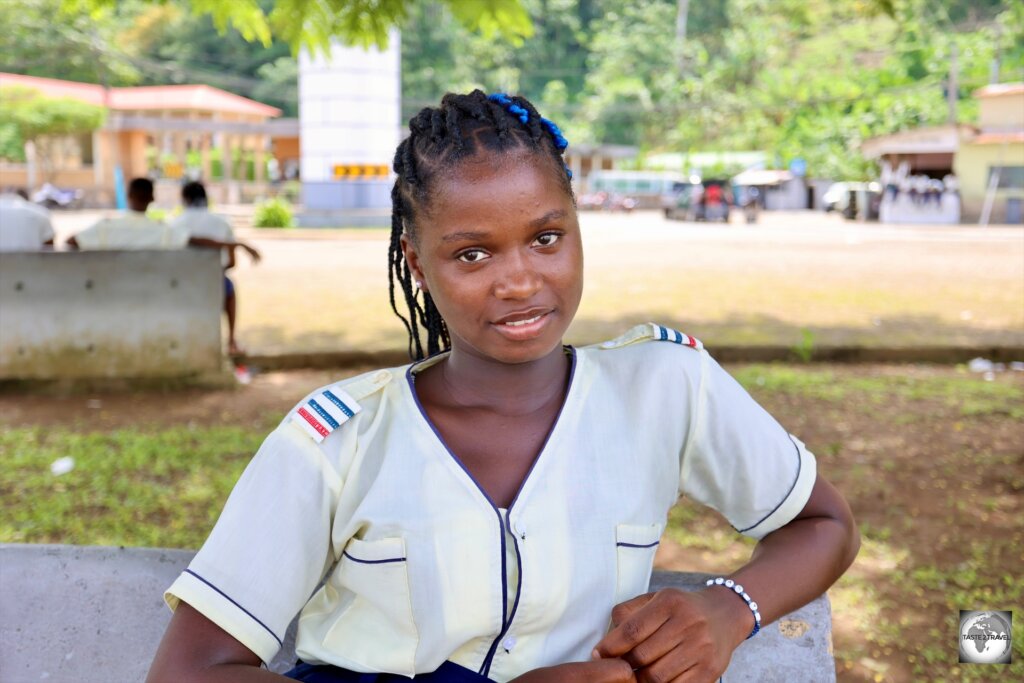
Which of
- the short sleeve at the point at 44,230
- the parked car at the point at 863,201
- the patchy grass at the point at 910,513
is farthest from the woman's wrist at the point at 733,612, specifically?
the parked car at the point at 863,201

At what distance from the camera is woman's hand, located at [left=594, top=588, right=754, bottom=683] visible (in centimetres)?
130

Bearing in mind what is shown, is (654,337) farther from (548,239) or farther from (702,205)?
(702,205)

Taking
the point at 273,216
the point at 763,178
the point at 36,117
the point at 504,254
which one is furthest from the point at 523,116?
the point at 763,178

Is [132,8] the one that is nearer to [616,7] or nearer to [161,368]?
[616,7]

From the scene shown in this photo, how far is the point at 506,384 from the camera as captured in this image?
1.54 metres

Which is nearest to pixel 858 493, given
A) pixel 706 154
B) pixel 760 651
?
pixel 760 651

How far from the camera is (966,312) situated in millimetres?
8859

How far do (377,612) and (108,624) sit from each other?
87 cm

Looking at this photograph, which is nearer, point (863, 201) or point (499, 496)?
point (499, 496)

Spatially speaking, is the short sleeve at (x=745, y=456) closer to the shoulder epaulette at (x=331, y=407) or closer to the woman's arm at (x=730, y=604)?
the woman's arm at (x=730, y=604)

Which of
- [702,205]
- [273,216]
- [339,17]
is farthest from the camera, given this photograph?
[702,205]

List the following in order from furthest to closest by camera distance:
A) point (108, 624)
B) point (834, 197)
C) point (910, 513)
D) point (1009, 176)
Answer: point (834, 197) → point (1009, 176) → point (910, 513) → point (108, 624)

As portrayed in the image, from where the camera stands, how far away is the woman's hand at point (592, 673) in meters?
1.28

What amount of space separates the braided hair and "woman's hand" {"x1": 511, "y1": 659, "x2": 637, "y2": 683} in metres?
0.69
